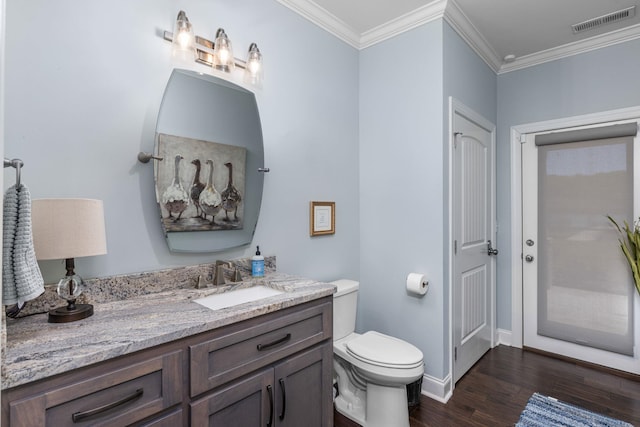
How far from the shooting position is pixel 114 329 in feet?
3.46

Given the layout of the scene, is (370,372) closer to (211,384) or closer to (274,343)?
(274,343)

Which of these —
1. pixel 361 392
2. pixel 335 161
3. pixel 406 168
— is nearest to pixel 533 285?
pixel 406 168

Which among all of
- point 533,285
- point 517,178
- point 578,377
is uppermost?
point 517,178

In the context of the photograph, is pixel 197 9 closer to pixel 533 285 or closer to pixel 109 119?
pixel 109 119

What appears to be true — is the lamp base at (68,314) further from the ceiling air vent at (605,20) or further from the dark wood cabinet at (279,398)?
the ceiling air vent at (605,20)

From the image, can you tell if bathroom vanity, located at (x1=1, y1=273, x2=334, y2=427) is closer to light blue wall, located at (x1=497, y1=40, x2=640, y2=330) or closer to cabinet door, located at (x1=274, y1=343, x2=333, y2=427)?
cabinet door, located at (x1=274, y1=343, x2=333, y2=427)

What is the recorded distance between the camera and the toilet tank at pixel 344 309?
84.4 inches

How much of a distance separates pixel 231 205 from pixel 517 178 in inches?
104

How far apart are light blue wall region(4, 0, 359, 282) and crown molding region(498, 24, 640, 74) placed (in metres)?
2.03

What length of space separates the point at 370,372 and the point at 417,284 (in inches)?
26.4

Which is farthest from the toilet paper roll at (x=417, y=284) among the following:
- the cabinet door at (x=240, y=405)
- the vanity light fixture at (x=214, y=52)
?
the vanity light fixture at (x=214, y=52)

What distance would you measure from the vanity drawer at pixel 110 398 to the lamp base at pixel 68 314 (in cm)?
33

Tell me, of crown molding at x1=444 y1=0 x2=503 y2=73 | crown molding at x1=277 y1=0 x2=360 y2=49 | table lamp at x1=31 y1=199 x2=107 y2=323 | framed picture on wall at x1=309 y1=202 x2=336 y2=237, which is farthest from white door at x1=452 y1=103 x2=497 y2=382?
table lamp at x1=31 y1=199 x2=107 y2=323

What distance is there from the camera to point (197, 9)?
1.65 m
